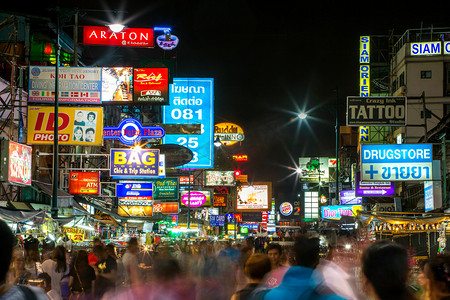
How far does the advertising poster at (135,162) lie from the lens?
27828 millimetres

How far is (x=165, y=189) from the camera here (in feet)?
134

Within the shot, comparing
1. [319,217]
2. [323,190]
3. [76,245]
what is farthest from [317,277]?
[323,190]

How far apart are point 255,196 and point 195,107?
2196 centimetres

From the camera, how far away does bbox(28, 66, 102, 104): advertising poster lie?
25.8m

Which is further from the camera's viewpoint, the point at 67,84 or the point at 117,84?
the point at 117,84

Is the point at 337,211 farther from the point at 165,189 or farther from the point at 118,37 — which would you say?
the point at 118,37

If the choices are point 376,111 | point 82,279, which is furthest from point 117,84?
point 82,279

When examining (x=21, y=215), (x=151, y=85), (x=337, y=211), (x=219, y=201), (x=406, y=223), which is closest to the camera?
(x=21, y=215)

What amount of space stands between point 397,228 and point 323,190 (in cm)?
7671

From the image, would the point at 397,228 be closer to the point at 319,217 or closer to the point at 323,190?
the point at 319,217

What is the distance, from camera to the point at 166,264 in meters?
7.43

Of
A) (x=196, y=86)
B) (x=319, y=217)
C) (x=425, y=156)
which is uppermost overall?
(x=196, y=86)

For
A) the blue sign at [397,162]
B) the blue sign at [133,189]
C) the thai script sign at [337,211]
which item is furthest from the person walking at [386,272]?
the thai script sign at [337,211]

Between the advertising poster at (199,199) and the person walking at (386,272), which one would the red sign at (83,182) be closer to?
the advertising poster at (199,199)
